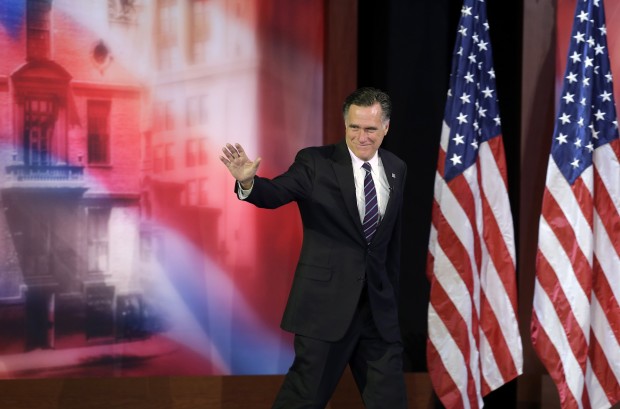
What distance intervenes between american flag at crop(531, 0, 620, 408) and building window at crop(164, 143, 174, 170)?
1914 millimetres

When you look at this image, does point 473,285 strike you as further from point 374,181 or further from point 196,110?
point 196,110

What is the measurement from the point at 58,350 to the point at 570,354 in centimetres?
255

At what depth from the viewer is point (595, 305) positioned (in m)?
4.52

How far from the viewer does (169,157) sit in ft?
15.4

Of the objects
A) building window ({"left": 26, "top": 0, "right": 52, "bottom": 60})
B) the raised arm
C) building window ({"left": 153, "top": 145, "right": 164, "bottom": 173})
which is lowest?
the raised arm

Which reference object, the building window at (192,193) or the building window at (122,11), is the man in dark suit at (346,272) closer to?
the building window at (192,193)

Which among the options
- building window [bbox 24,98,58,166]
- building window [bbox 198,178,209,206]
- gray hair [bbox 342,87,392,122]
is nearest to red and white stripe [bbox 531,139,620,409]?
gray hair [bbox 342,87,392,122]

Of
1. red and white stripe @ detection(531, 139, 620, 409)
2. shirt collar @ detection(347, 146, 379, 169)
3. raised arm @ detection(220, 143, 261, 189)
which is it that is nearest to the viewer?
raised arm @ detection(220, 143, 261, 189)

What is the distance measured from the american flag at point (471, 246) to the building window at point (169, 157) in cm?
137

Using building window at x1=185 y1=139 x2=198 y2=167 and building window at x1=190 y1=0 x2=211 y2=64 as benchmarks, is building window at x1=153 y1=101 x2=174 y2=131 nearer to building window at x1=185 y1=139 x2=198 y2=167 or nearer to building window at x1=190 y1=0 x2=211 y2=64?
building window at x1=185 y1=139 x2=198 y2=167

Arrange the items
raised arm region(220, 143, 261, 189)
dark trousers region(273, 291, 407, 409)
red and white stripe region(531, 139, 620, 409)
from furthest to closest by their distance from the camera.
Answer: red and white stripe region(531, 139, 620, 409) < dark trousers region(273, 291, 407, 409) < raised arm region(220, 143, 261, 189)

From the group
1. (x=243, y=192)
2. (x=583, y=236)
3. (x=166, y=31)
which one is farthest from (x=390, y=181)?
(x=166, y=31)

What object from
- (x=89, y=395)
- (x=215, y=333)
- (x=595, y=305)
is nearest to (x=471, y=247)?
(x=595, y=305)

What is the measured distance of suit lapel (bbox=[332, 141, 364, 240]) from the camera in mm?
3480
